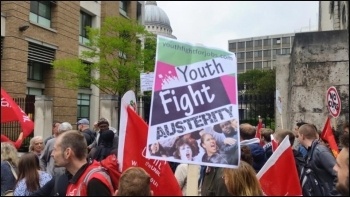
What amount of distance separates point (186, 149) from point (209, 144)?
0.20 m

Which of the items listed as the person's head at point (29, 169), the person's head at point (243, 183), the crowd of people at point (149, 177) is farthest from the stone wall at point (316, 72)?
the person's head at point (243, 183)

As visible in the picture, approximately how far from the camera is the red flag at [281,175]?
4191mm

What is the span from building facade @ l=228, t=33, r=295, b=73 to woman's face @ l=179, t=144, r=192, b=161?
13246cm

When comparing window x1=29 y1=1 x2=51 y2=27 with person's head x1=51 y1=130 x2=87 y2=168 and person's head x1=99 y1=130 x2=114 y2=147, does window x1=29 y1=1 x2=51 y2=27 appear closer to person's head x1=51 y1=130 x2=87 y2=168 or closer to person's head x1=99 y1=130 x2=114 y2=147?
person's head x1=99 y1=130 x2=114 y2=147

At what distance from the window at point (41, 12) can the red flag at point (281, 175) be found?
21.5 metres

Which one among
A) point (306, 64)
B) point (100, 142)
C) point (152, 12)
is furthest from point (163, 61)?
point (152, 12)

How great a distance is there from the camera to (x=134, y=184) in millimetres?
3240

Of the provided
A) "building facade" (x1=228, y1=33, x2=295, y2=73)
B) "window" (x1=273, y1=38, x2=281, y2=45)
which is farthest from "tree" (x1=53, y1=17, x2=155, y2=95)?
"window" (x1=273, y1=38, x2=281, y2=45)

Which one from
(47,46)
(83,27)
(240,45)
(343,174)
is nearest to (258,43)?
(240,45)

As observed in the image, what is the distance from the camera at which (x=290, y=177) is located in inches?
165

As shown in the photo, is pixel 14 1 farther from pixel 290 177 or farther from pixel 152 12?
pixel 152 12

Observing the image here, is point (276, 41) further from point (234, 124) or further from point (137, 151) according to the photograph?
point (234, 124)

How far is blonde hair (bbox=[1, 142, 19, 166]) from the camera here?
5473 mm

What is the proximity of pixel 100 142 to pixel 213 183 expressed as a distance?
3529 millimetres
